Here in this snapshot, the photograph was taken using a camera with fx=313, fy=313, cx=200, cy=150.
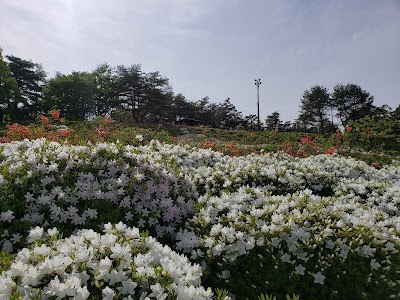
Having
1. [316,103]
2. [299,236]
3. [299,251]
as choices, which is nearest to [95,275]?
[299,251]

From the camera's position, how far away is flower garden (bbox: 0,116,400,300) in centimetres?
271

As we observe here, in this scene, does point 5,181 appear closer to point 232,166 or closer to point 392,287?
point 232,166

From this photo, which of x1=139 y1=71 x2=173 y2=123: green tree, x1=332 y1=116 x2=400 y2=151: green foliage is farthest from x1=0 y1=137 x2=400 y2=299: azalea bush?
x1=139 y1=71 x2=173 y2=123: green tree

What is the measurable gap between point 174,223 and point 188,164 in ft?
10.8

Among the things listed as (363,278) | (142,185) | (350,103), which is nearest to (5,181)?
(142,185)

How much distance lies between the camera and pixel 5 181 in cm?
459

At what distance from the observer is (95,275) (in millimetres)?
2703

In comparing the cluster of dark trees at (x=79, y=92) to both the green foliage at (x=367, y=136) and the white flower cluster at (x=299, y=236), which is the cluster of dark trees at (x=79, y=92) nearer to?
the green foliage at (x=367, y=136)

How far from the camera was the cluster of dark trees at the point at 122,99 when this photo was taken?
4234 cm

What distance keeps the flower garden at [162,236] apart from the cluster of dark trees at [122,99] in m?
32.5

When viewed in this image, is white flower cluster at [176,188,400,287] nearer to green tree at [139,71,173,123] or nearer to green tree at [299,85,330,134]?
green tree at [139,71,173,123]

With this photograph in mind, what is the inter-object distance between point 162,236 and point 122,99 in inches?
1843

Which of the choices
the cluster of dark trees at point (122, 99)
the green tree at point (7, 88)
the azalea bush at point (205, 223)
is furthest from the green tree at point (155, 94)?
the azalea bush at point (205, 223)

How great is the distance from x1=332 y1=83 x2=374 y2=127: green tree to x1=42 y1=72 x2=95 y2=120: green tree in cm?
4298
